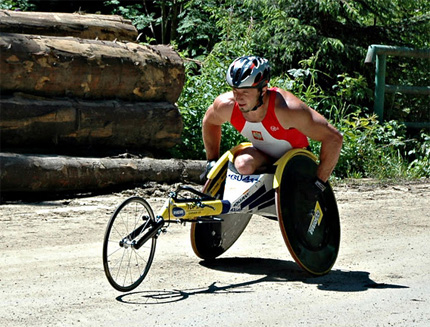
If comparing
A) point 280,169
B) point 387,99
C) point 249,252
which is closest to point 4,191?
point 249,252

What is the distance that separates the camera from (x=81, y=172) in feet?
31.8

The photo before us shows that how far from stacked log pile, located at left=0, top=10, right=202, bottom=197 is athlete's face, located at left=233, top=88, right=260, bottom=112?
372 centimetres

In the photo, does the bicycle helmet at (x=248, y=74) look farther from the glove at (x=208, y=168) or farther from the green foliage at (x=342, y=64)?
the green foliage at (x=342, y=64)

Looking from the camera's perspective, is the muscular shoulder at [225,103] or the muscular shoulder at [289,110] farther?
the muscular shoulder at [225,103]

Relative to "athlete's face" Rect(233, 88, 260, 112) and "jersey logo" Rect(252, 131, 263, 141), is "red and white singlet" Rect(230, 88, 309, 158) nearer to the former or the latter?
"jersey logo" Rect(252, 131, 263, 141)

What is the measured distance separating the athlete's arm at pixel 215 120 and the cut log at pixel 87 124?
11.9ft

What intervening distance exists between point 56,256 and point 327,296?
90.3 inches

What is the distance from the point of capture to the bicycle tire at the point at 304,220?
6242 millimetres

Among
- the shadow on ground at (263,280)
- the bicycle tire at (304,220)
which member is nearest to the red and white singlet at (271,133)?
the bicycle tire at (304,220)

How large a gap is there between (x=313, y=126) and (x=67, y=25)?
5.82 m

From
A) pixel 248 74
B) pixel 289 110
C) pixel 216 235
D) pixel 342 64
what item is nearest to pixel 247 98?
pixel 248 74

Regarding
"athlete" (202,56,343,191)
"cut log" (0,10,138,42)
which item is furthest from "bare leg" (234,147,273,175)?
"cut log" (0,10,138,42)

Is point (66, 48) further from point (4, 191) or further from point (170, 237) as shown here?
point (170, 237)

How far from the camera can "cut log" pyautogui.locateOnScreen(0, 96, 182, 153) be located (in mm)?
9797
